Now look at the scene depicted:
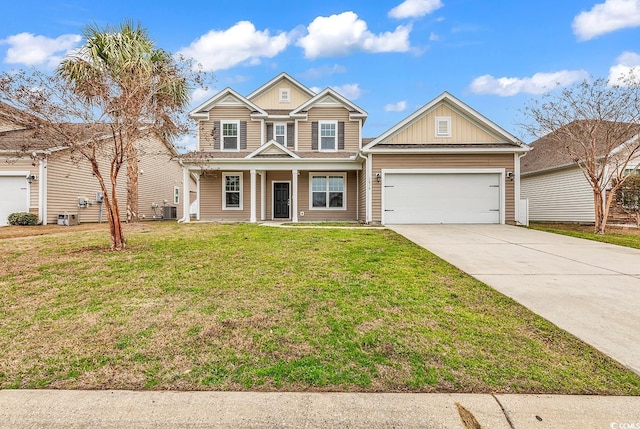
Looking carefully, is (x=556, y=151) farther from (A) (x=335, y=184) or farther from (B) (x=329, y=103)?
(B) (x=329, y=103)

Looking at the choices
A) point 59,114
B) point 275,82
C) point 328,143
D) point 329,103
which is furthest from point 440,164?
point 59,114

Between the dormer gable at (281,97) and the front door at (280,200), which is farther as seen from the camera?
the dormer gable at (281,97)

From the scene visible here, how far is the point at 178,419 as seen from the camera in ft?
6.63

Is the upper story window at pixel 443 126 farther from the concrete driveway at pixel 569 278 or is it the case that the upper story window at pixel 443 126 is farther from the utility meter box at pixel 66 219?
the utility meter box at pixel 66 219

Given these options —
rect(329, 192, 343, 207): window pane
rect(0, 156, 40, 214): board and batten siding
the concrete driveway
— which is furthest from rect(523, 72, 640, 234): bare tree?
rect(0, 156, 40, 214): board and batten siding

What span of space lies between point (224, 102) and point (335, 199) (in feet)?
24.3

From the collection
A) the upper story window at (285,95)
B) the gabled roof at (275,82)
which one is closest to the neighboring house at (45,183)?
the gabled roof at (275,82)

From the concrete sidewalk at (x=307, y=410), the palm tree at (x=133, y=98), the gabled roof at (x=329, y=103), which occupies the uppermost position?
the gabled roof at (x=329, y=103)

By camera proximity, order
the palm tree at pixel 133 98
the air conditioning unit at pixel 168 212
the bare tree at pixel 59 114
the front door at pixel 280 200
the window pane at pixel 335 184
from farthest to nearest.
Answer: the air conditioning unit at pixel 168 212
the front door at pixel 280 200
the window pane at pixel 335 184
the palm tree at pixel 133 98
the bare tree at pixel 59 114

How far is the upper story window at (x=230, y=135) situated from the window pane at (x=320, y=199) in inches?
185

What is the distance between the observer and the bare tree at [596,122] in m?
11.6

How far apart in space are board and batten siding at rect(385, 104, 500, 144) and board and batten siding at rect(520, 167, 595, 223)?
221 inches

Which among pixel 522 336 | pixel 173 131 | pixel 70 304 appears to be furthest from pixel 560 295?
pixel 173 131

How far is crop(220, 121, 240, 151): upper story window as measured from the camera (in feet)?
52.9
